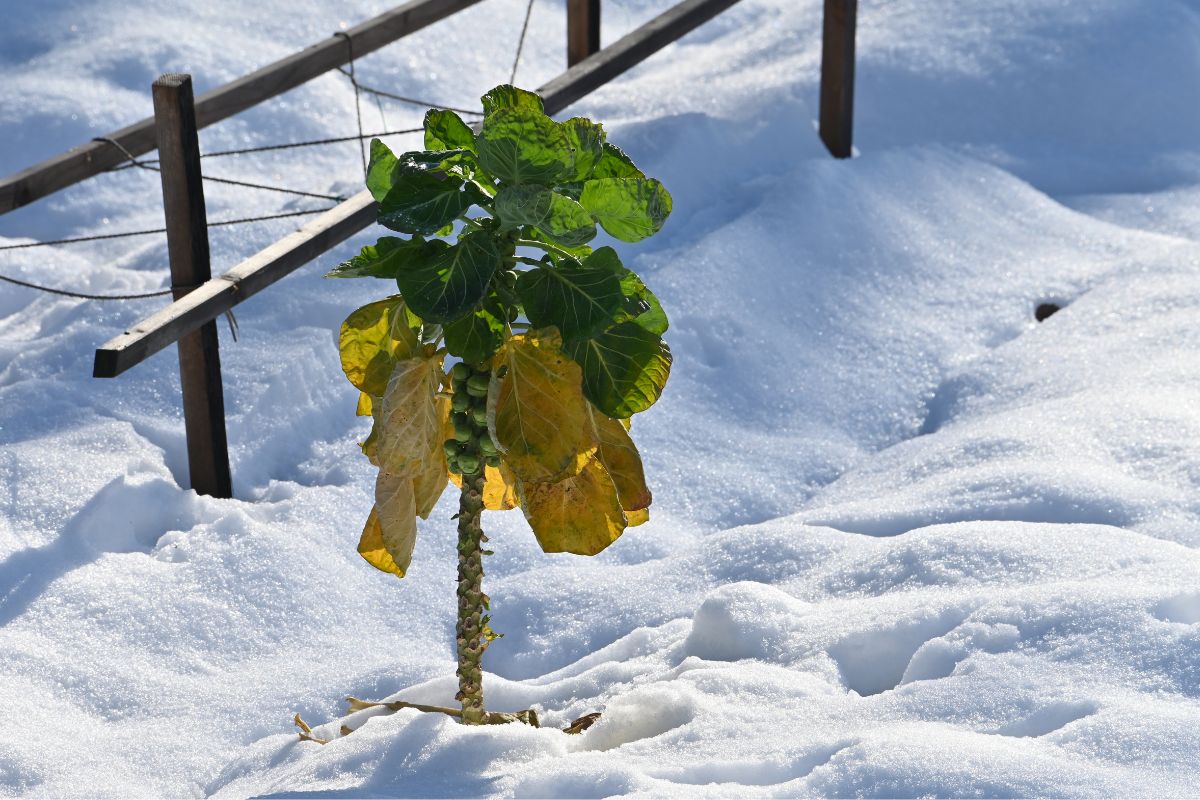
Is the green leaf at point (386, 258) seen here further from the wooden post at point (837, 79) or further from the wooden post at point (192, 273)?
the wooden post at point (837, 79)

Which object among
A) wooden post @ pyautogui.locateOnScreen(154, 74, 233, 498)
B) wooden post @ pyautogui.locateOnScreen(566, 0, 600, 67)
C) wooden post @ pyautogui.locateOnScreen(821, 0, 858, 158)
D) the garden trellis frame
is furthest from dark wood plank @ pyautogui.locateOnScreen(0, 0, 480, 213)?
wooden post @ pyautogui.locateOnScreen(821, 0, 858, 158)

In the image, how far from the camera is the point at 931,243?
426 centimetres

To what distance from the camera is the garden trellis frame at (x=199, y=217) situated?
119 inches

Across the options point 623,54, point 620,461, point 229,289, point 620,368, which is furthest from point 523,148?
point 623,54

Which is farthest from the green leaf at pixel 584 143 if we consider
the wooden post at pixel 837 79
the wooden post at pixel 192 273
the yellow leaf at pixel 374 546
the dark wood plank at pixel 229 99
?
the wooden post at pixel 837 79

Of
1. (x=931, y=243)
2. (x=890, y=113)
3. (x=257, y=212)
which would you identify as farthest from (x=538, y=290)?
(x=890, y=113)

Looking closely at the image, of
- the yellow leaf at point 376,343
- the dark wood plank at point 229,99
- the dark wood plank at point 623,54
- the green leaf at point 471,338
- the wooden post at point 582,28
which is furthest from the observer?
the wooden post at point 582,28

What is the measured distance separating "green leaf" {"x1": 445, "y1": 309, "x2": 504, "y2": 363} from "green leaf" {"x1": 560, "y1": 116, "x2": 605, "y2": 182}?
225 millimetres

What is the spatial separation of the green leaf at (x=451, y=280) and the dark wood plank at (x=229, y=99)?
1.80 m

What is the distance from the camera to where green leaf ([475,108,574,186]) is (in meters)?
1.81

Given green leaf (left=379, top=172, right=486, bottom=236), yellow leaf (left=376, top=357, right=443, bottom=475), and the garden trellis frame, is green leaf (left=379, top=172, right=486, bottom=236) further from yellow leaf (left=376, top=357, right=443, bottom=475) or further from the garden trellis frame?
the garden trellis frame

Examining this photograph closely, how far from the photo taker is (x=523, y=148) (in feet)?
5.98

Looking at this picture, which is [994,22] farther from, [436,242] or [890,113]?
[436,242]

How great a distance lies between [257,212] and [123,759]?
2625mm
